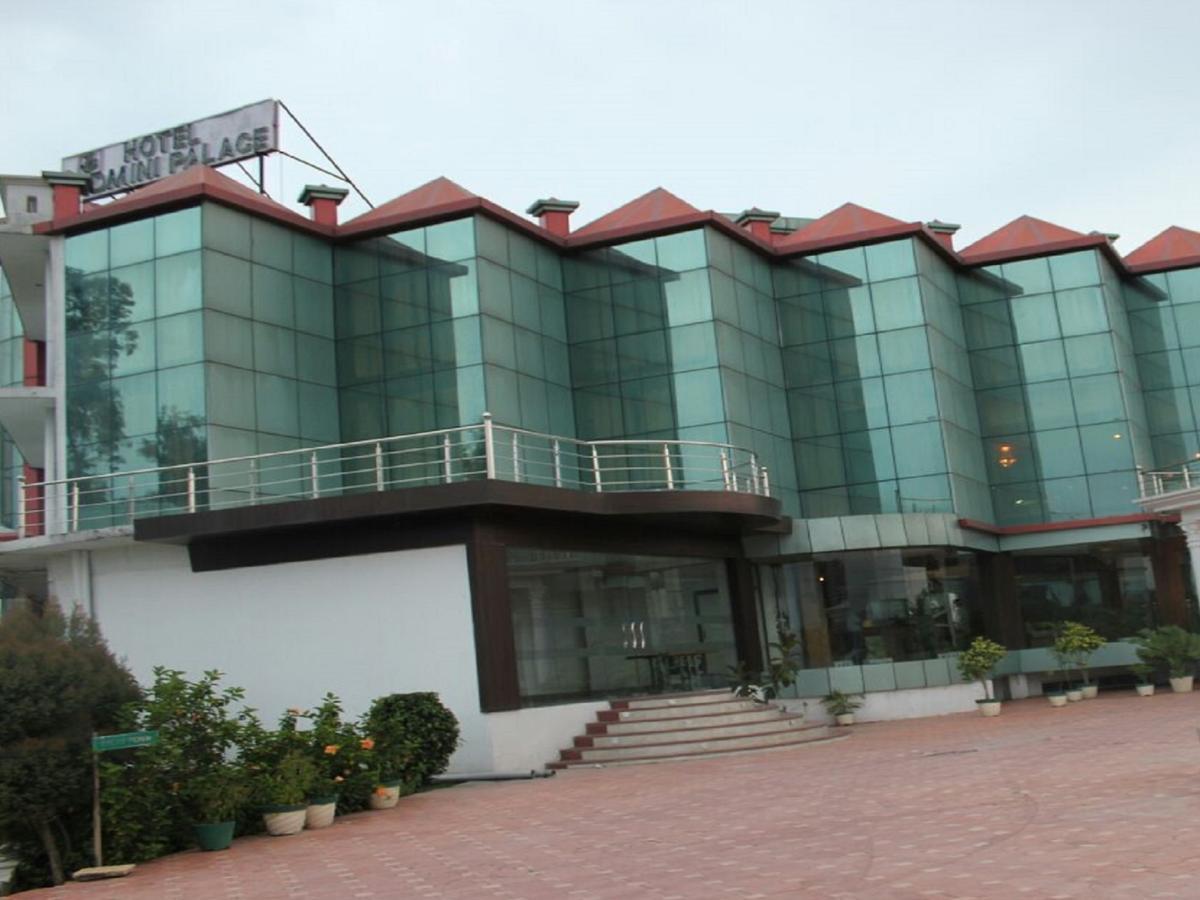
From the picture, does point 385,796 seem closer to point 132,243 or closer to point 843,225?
point 132,243

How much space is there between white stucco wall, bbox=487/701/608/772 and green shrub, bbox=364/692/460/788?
1.08 meters

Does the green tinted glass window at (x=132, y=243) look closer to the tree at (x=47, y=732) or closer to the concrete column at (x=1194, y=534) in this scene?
A: the tree at (x=47, y=732)

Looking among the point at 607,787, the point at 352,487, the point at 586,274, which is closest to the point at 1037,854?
the point at 607,787

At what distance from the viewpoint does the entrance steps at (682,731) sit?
65.9ft

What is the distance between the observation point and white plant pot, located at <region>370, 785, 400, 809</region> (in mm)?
15977

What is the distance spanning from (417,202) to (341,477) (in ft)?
23.2

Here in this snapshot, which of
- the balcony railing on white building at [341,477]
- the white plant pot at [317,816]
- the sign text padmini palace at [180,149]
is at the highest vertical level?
the sign text padmini palace at [180,149]

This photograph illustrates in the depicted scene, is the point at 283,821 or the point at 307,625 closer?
the point at 283,821

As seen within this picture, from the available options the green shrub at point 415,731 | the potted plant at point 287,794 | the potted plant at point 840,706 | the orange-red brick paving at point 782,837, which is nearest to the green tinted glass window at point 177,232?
the green shrub at point 415,731

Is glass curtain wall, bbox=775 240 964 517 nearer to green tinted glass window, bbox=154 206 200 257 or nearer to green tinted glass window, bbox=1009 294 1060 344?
green tinted glass window, bbox=1009 294 1060 344

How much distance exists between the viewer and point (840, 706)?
26062 mm

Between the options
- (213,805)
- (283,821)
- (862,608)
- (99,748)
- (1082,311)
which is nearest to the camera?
(99,748)

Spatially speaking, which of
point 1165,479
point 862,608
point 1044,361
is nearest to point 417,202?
point 862,608

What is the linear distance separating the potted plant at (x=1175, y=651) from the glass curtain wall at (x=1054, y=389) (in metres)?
3.94
